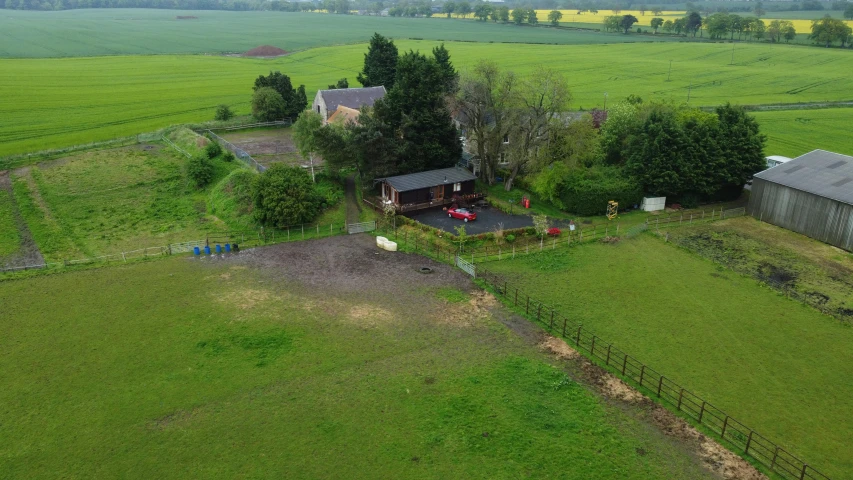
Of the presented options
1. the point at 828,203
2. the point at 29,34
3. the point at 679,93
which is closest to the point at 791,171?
the point at 828,203

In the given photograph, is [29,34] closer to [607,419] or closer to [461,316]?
[461,316]

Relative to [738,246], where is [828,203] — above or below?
above

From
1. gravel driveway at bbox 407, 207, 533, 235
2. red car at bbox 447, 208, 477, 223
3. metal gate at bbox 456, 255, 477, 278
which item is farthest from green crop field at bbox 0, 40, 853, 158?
metal gate at bbox 456, 255, 477, 278

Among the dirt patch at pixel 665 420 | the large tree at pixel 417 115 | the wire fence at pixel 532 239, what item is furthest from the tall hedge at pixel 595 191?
the dirt patch at pixel 665 420

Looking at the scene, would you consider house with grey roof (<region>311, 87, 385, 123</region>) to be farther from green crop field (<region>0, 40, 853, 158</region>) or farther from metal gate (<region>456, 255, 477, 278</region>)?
metal gate (<region>456, 255, 477, 278</region>)

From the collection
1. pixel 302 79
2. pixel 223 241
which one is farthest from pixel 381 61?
pixel 223 241

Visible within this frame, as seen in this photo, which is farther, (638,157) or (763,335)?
(638,157)

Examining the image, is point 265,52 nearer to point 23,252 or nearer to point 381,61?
point 381,61

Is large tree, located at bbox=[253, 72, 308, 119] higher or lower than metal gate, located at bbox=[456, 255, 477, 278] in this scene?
higher
